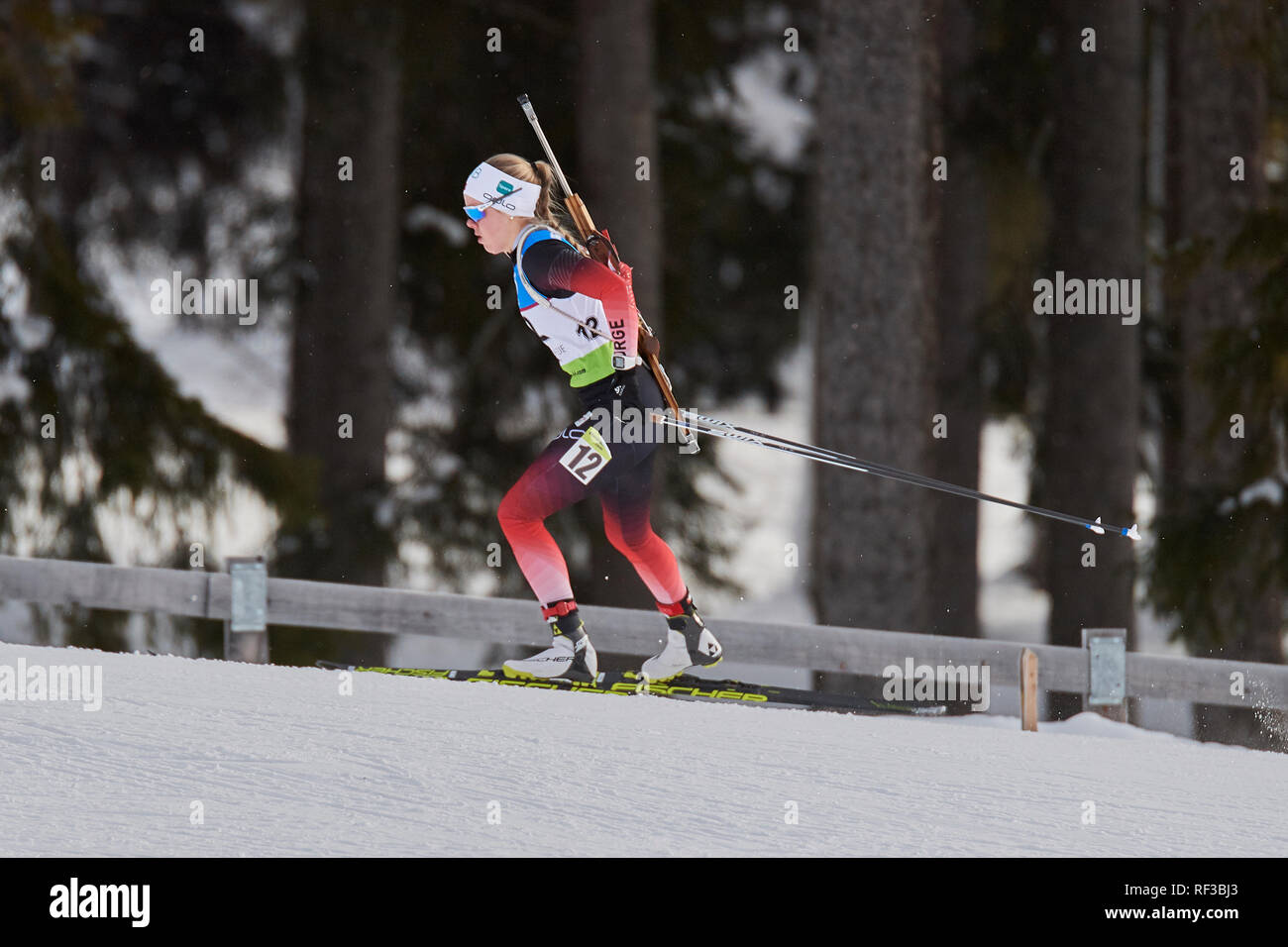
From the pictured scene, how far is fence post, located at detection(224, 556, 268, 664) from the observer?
8.04 m

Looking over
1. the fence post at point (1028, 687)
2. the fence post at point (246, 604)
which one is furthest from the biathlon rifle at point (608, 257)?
the fence post at point (246, 604)

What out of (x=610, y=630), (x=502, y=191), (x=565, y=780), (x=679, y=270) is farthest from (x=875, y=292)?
(x=565, y=780)

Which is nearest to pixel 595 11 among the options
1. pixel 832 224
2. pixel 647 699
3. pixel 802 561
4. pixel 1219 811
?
pixel 832 224

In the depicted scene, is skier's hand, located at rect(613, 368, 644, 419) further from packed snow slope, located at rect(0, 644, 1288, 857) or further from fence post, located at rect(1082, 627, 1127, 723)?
fence post, located at rect(1082, 627, 1127, 723)

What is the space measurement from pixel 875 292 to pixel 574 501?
4.26 meters

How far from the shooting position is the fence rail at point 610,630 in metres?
7.17

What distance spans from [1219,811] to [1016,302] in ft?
35.1

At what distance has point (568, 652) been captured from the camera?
6887mm

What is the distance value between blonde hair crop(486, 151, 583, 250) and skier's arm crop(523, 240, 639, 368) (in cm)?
12

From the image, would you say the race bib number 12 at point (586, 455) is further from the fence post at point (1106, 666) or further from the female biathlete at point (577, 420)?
the fence post at point (1106, 666)

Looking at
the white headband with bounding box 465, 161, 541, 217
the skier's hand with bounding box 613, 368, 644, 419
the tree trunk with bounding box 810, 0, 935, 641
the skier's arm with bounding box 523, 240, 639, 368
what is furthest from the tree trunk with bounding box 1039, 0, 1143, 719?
the white headband with bounding box 465, 161, 541, 217

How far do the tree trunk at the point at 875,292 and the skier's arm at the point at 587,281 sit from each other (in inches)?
159

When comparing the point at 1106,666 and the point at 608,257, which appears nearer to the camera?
the point at 608,257

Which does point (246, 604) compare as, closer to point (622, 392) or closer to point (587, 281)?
point (622, 392)
